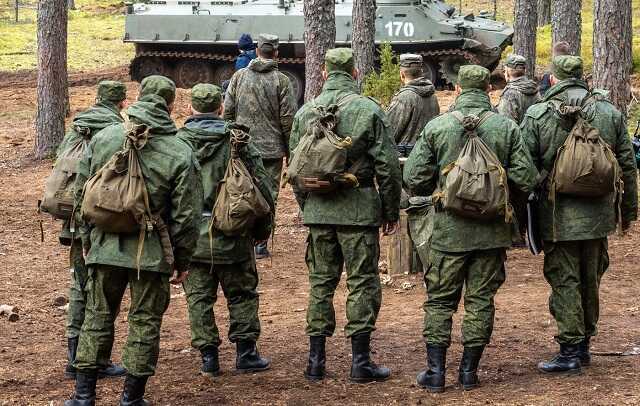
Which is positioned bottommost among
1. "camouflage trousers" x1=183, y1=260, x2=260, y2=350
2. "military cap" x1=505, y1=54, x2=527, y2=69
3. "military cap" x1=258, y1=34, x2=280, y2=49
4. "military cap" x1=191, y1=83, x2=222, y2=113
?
"camouflage trousers" x1=183, y1=260, x2=260, y2=350

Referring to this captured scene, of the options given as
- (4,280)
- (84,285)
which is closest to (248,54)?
(4,280)

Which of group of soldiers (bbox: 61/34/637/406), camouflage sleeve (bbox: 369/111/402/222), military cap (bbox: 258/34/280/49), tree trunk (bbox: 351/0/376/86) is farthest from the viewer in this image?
tree trunk (bbox: 351/0/376/86)

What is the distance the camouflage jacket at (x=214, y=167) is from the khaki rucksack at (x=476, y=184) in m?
1.20

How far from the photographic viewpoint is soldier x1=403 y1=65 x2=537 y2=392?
22.0 feet

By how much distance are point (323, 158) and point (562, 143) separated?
1.41 m

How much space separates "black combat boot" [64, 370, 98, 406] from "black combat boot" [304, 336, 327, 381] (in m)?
1.34

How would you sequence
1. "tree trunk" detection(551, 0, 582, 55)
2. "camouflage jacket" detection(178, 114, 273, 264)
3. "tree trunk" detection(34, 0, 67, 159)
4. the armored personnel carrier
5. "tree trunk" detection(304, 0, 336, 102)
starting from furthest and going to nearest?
the armored personnel carrier < "tree trunk" detection(551, 0, 582, 55) < "tree trunk" detection(34, 0, 67, 159) < "tree trunk" detection(304, 0, 336, 102) < "camouflage jacket" detection(178, 114, 273, 264)

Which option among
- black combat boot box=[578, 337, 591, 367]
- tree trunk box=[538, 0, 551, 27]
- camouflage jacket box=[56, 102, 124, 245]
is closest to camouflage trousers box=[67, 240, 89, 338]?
camouflage jacket box=[56, 102, 124, 245]

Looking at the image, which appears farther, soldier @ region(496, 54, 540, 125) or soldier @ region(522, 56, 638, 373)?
soldier @ region(496, 54, 540, 125)

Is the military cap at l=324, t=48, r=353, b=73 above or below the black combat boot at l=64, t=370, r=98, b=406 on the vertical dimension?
above

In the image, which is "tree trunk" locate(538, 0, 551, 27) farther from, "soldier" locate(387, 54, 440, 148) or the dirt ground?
"soldier" locate(387, 54, 440, 148)

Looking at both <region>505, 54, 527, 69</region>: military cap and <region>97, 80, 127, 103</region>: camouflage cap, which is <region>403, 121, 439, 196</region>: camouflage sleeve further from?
<region>505, 54, 527, 69</region>: military cap

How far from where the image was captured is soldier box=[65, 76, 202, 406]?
6250mm

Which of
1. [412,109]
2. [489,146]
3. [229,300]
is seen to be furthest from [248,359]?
[412,109]
